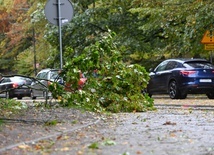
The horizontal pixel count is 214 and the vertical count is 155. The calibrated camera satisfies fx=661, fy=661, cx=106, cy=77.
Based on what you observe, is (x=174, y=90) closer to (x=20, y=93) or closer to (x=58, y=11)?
(x=58, y=11)

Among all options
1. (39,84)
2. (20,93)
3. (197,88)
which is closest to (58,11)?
(39,84)

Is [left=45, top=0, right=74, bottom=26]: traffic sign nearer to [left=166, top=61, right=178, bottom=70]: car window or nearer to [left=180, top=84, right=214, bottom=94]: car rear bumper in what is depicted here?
[left=180, top=84, right=214, bottom=94]: car rear bumper

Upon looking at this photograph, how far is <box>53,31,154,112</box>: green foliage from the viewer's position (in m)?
15.9

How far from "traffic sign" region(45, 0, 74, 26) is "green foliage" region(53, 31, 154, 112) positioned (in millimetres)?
1021

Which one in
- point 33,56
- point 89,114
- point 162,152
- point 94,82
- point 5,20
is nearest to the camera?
point 162,152

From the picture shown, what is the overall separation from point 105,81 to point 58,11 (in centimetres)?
223

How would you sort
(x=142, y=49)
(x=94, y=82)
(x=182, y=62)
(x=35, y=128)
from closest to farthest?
(x=35, y=128) < (x=94, y=82) < (x=182, y=62) < (x=142, y=49)

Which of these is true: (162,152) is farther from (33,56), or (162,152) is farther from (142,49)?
(33,56)

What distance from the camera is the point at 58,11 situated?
17172 mm

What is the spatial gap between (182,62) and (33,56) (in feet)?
129

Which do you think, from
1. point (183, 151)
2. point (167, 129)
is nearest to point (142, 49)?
point (167, 129)

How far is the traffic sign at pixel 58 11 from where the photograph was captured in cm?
1714

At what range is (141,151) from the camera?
858cm

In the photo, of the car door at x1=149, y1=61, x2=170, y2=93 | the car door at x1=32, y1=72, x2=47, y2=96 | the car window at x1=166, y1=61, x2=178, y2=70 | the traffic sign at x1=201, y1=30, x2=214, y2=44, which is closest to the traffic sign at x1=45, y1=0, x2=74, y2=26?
the car door at x1=32, y1=72, x2=47, y2=96
